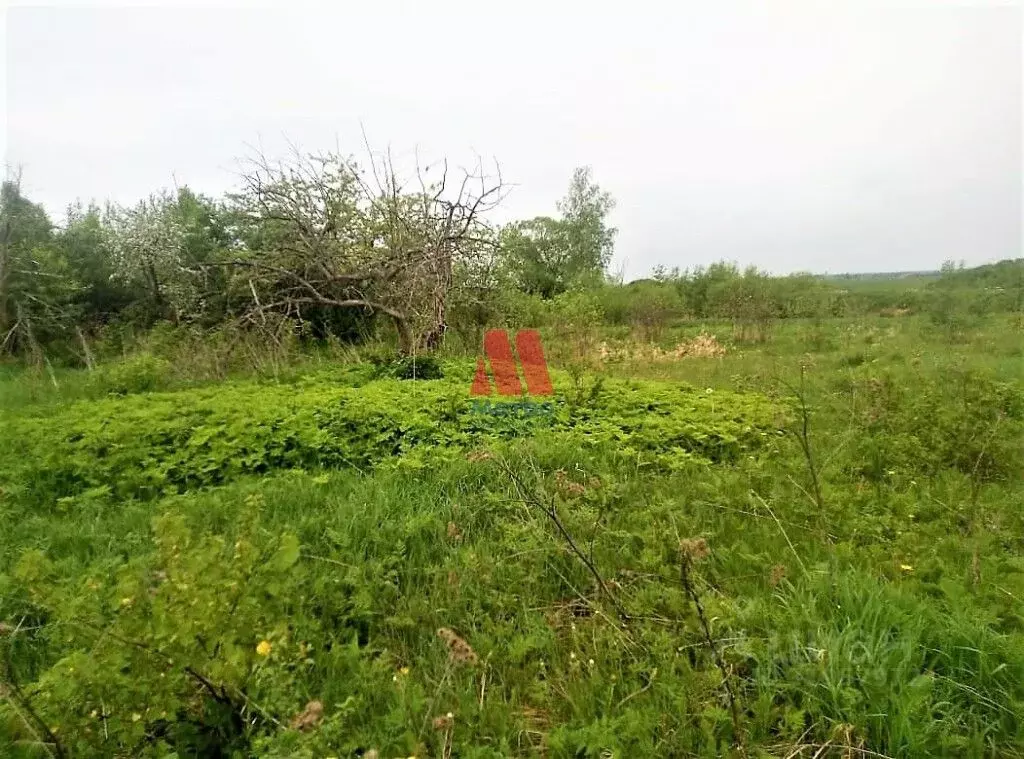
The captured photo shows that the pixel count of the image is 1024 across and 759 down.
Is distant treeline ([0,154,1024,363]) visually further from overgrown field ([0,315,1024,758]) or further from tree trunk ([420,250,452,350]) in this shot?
overgrown field ([0,315,1024,758])

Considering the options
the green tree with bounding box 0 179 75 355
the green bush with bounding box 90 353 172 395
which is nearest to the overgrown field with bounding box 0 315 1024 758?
the green bush with bounding box 90 353 172 395

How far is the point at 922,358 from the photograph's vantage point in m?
8.73

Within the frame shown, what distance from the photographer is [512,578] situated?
103 inches

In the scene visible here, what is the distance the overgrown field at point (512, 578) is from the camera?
5.29 feet

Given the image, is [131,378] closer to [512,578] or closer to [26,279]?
[512,578]

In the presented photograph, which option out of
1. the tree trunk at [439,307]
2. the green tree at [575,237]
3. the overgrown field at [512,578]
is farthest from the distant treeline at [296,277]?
the green tree at [575,237]

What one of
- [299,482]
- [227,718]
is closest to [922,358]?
[299,482]

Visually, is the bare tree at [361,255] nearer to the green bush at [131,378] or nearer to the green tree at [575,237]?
the green bush at [131,378]

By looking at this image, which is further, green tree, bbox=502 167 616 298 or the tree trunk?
green tree, bbox=502 167 616 298

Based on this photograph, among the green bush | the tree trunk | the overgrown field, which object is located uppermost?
the tree trunk

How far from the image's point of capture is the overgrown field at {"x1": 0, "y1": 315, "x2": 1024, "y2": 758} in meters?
1.61

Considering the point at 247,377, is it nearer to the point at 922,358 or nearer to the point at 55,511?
the point at 55,511

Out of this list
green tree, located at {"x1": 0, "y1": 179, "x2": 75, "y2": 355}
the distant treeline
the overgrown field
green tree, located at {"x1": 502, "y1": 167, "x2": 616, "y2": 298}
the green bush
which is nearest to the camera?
the overgrown field

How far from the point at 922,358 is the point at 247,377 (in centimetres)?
1086
